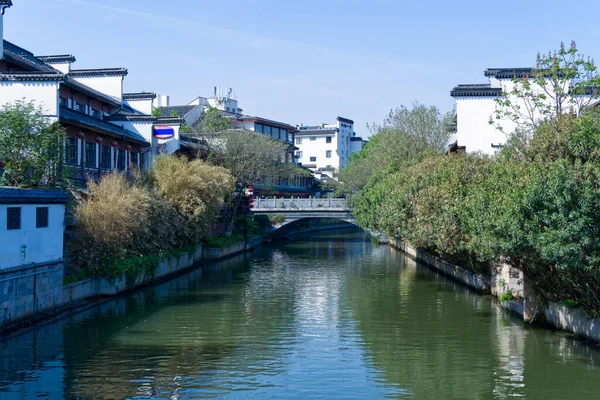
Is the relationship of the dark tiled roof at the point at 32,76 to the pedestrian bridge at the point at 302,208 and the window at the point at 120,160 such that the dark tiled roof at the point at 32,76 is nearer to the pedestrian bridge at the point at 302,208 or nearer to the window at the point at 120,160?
the window at the point at 120,160

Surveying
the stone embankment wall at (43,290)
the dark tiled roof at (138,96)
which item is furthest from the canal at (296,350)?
the dark tiled roof at (138,96)

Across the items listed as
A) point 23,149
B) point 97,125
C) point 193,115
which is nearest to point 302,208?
point 193,115

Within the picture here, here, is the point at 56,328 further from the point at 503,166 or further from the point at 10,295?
the point at 503,166

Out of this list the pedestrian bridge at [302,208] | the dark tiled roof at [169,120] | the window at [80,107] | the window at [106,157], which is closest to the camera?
the window at [106,157]

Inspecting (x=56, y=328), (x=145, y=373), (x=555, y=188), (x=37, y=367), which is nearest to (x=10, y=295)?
(x=56, y=328)

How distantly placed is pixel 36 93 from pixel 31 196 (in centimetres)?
1037

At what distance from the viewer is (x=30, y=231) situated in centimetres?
2652

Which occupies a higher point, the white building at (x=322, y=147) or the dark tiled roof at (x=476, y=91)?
the white building at (x=322, y=147)

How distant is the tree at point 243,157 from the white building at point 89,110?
5910 mm

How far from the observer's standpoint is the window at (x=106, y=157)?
4550cm

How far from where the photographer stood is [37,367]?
813 inches

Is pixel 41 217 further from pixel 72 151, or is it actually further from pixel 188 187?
pixel 188 187

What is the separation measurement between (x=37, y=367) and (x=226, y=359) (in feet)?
18.3

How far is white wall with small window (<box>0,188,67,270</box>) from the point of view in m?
24.8
